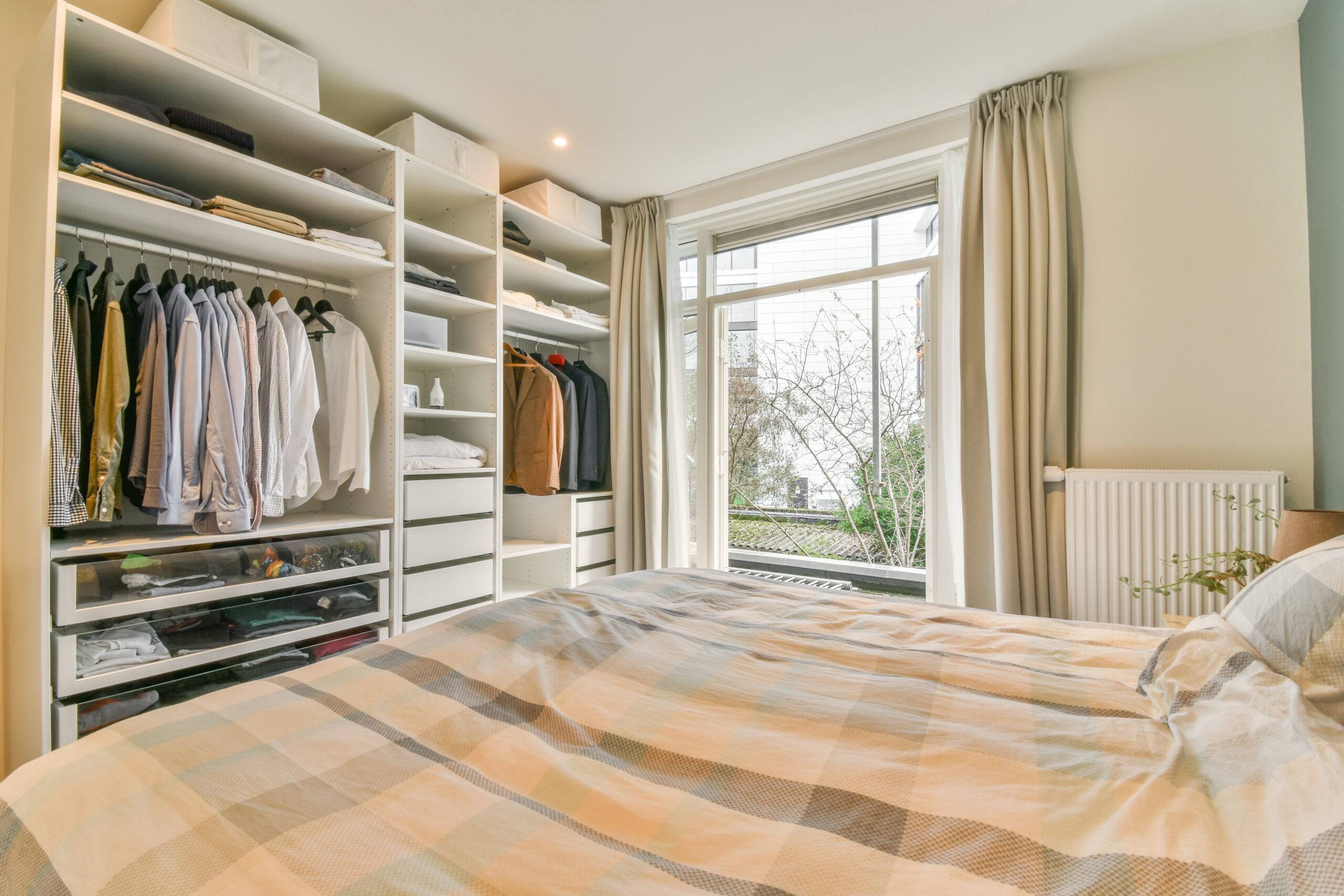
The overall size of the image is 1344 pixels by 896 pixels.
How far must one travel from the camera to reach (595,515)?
3.35 meters

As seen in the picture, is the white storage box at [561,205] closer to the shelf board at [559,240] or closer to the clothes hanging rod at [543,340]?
the shelf board at [559,240]

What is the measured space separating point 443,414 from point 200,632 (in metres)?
1.13

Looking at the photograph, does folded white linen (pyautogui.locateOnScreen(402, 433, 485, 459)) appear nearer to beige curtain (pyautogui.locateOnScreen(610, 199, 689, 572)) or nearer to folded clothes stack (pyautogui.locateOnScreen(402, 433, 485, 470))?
folded clothes stack (pyautogui.locateOnScreen(402, 433, 485, 470))

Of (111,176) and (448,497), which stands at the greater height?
(111,176)

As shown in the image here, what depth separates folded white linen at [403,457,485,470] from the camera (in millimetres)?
2455

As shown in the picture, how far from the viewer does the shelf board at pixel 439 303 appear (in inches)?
98.0

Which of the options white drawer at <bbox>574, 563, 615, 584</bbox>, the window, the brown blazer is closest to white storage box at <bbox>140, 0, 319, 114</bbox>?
the brown blazer

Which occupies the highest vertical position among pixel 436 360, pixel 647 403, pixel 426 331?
pixel 426 331

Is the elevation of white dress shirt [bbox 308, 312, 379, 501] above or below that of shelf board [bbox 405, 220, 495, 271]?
below

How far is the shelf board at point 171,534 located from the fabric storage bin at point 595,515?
1118 millimetres

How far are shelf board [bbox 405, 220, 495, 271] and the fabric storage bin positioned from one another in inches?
53.1

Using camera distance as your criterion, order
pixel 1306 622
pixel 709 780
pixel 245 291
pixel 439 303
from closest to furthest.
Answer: pixel 709 780, pixel 1306 622, pixel 245 291, pixel 439 303

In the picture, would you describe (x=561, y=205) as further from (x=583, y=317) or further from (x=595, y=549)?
(x=595, y=549)

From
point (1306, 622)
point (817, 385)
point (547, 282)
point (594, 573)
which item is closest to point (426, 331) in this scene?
point (547, 282)
